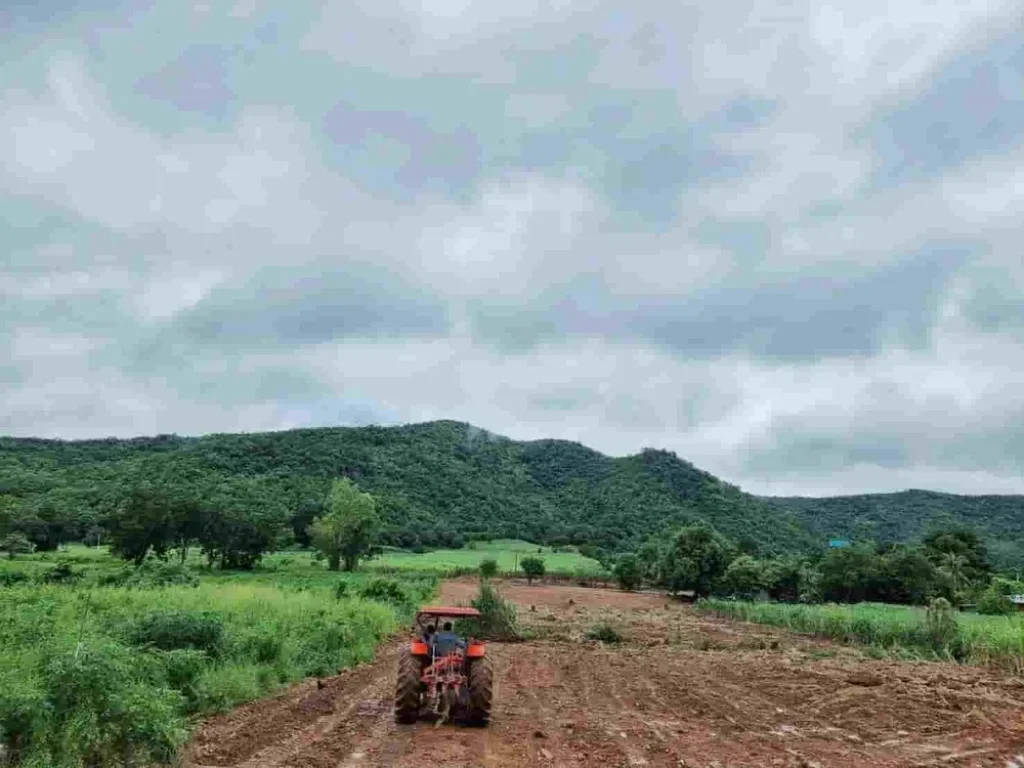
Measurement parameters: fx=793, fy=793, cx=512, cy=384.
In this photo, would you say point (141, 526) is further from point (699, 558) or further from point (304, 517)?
point (699, 558)

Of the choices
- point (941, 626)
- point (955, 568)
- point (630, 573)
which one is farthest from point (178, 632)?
point (630, 573)

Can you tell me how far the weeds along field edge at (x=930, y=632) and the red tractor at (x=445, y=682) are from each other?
19.2 m

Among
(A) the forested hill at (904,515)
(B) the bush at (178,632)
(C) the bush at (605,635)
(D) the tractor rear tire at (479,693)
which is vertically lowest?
(C) the bush at (605,635)


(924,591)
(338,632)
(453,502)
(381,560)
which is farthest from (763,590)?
(453,502)

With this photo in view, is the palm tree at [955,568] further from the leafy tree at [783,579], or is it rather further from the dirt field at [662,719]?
the dirt field at [662,719]

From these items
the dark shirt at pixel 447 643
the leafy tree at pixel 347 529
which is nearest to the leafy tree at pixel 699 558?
the leafy tree at pixel 347 529

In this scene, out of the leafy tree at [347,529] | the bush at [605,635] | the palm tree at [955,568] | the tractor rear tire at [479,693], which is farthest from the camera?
the leafy tree at [347,529]

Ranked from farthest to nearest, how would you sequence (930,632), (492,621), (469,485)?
(469,485), (492,621), (930,632)

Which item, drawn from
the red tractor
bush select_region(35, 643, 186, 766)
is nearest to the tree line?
the red tractor

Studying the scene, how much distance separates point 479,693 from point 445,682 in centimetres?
65

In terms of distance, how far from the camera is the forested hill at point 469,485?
95.4 meters

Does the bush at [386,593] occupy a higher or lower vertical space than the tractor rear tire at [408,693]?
lower

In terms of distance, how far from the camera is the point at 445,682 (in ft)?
42.8

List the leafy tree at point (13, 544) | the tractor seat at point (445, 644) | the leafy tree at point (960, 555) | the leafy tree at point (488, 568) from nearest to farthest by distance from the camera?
the tractor seat at point (445, 644) < the leafy tree at point (960, 555) < the leafy tree at point (13, 544) < the leafy tree at point (488, 568)
